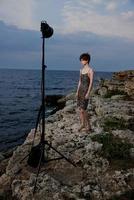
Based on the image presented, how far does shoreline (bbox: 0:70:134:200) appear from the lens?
9.16 meters

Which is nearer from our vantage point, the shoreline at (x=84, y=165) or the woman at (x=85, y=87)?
the shoreline at (x=84, y=165)

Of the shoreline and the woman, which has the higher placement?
the woman

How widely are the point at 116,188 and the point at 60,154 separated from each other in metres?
1.89

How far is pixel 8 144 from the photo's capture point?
23281mm

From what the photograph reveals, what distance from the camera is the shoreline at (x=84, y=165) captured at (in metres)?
9.16

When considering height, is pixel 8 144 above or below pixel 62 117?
below

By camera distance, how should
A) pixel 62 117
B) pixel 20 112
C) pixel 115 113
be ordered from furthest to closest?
pixel 20 112 → pixel 62 117 → pixel 115 113

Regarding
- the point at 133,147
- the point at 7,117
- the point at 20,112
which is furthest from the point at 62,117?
the point at 20,112

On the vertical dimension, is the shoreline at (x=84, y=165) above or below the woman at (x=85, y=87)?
below

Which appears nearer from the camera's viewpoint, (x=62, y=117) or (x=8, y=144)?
(x=62, y=117)

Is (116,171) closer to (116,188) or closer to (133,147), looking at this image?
(116,188)

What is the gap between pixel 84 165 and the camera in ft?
34.4

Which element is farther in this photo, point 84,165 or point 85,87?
point 85,87

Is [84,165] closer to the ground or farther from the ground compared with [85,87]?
closer to the ground
